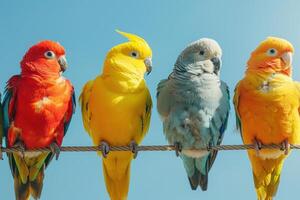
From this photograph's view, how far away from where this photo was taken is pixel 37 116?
786 cm

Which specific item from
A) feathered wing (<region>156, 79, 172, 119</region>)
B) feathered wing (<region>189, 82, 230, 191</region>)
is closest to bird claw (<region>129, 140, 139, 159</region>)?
feathered wing (<region>156, 79, 172, 119</region>)

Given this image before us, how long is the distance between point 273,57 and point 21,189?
13.0ft

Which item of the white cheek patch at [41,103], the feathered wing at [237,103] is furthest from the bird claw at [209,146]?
the white cheek patch at [41,103]

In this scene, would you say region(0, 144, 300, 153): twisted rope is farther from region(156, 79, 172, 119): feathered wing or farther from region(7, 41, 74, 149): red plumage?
region(156, 79, 172, 119): feathered wing

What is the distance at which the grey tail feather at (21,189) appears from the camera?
26.4 feet

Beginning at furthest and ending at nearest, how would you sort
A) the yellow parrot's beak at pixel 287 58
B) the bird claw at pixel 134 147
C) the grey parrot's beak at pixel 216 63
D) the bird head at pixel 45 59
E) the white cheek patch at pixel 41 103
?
1. the yellow parrot's beak at pixel 287 58
2. the grey parrot's beak at pixel 216 63
3. the bird head at pixel 45 59
4. the white cheek patch at pixel 41 103
5. the bird claw at pixel 134 147

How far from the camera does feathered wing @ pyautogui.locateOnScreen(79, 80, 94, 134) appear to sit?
827 cm

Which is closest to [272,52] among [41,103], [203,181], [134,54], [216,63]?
[216,63]

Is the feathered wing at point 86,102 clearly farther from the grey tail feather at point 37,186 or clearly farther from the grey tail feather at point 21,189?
the grey tail feather at point 21,189

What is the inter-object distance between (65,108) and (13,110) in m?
0.70

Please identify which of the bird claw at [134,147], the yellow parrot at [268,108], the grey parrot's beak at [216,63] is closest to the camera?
the bird claw at [134,147]

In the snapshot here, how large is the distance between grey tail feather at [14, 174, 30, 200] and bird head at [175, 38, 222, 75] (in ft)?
8.70

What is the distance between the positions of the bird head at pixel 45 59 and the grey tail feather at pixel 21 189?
1495 mm

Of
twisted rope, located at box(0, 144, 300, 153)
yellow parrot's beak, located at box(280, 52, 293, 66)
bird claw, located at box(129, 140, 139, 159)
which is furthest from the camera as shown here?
yellow parrot's beak, located at box(280, 52, 293, 66)
